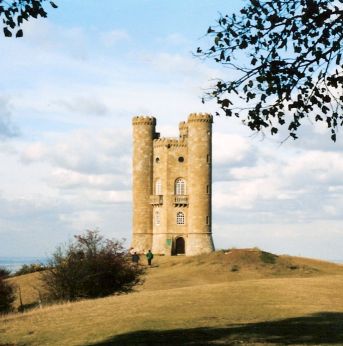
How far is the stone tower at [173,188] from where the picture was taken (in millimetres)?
74625

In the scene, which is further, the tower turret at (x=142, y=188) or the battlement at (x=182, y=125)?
the battlement at (x=182, y=125)

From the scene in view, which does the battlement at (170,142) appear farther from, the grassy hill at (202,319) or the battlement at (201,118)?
the grassy hill at (202,319)

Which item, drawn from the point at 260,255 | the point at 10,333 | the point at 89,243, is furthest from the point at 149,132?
the point at 10,333

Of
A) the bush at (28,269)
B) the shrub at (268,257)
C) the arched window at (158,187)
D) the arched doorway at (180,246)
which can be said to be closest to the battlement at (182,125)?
the arched window at (158,187)

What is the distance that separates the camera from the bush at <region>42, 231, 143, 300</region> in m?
37.1

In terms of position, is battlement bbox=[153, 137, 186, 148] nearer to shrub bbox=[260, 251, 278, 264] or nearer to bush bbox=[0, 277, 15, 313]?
shrub bbox=[260, 251, 278, 264]

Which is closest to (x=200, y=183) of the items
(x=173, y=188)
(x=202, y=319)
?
(x=173, y=188)

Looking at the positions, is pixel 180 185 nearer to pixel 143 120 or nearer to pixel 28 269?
pixel 143 120

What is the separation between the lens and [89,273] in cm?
3731

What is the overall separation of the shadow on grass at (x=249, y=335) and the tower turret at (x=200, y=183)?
172ft

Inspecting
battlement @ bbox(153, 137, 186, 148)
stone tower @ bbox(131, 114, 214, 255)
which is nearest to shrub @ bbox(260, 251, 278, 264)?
stone tower @ bbox(131, 114, 214, 255)

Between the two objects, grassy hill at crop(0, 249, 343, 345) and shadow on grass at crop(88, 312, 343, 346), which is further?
grassy hill at crop(0, 249, 343, 345)

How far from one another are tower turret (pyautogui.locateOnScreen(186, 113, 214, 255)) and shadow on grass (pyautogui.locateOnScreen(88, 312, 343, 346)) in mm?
52434

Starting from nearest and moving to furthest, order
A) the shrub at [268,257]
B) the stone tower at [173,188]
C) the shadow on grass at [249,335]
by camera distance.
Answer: the shadow on grass at [249,335]
the shrub at [268,257]
the stone tower at [173,188]
